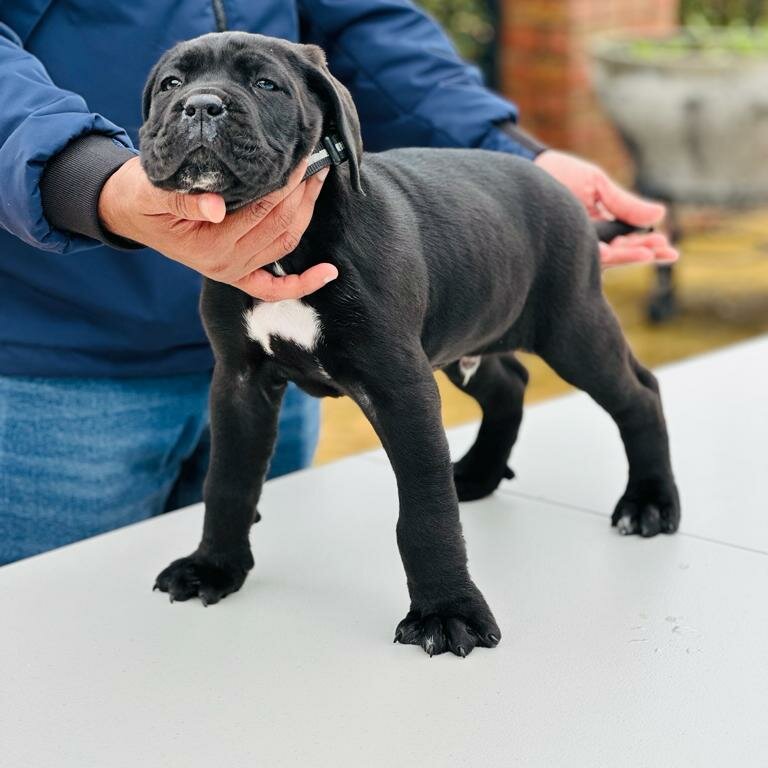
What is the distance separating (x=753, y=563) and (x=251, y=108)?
81 cm

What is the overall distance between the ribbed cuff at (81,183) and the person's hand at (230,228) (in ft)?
0.06

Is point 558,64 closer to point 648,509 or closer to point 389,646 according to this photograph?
point 648,509

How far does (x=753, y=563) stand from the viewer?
1.53m

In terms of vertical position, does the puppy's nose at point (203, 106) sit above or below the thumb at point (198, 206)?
above

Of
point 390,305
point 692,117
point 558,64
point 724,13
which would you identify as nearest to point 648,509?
point 390,305

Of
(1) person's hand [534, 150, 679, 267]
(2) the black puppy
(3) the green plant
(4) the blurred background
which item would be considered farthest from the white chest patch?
(3) the green plant

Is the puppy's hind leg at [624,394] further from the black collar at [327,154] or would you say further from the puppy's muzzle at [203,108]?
the puppy's muzzle at [203,108]

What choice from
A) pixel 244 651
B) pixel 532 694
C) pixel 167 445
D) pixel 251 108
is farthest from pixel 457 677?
pixel 167 445

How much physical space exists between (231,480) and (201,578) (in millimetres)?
116

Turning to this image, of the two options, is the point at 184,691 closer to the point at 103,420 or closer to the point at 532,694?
the point at 532,694

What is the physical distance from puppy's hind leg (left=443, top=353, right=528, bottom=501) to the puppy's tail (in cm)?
22

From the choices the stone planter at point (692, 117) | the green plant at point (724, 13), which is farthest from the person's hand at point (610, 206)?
the green plant at point (724, 13)

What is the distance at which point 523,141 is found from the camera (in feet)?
6.10

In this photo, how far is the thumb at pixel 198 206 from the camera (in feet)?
3.80
